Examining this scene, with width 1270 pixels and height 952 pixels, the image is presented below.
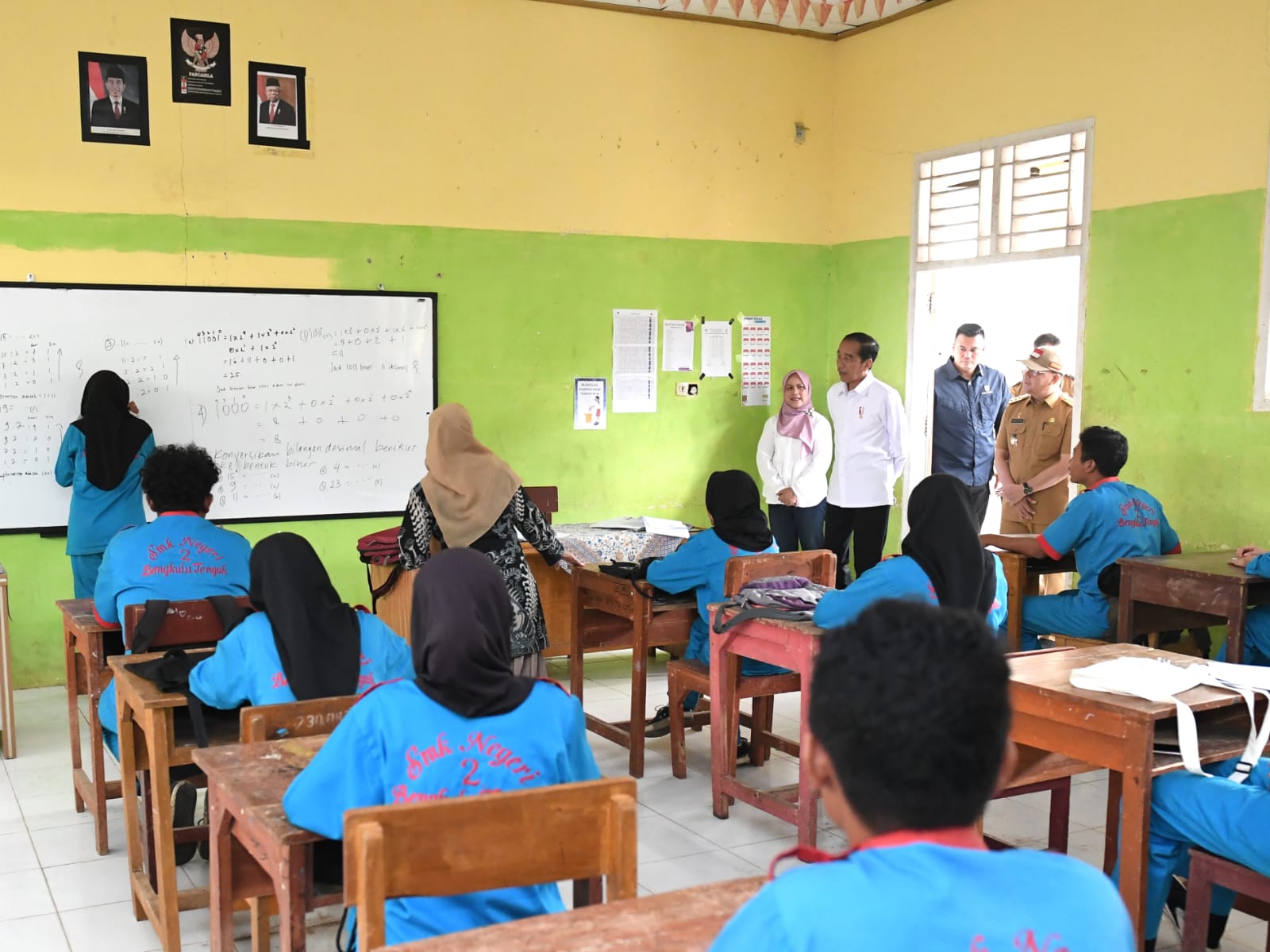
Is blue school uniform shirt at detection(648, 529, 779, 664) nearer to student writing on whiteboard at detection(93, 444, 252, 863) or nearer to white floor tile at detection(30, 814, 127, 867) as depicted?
student writing on whiteboard at detection(93, 444, 252, 863)

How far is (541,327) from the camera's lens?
662 centimetres

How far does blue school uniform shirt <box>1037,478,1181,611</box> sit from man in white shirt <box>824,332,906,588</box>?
1.62 meters

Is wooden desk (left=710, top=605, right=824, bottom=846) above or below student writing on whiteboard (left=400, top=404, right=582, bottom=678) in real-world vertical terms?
below

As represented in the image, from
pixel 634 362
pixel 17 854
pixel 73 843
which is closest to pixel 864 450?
pixel 634 362

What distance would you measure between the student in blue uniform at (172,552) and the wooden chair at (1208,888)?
2539 mm

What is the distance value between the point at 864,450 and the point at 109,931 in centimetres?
437

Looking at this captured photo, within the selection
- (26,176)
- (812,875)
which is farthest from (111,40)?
(812,875)

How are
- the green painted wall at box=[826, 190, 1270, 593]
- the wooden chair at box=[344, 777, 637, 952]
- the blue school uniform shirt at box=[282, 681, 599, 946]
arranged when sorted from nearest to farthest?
1. the wooden chair at box=[344, 777, 637, 952]
2. the blue school uniform shirt at box=[282, 681, 599, 946]
3. the green painted wall at box=[826, 190, 1270, 593]

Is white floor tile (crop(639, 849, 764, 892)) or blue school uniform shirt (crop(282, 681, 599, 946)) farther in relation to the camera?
white floor tile (crop(639, 849, 764, 892))

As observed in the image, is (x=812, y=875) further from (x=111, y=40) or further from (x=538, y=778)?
(x=111, y=40)

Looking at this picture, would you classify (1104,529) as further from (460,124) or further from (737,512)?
(460,124)

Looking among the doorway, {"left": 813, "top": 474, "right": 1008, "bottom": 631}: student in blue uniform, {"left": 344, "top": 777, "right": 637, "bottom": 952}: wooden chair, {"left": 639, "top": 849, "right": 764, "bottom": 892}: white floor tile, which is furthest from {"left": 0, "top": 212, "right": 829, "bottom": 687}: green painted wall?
{"left": 344, "top": 777, "right": 637, "bottom": 952}: wooden chair

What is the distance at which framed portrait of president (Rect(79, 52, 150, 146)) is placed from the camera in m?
5.51

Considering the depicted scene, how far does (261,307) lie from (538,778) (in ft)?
14.4
